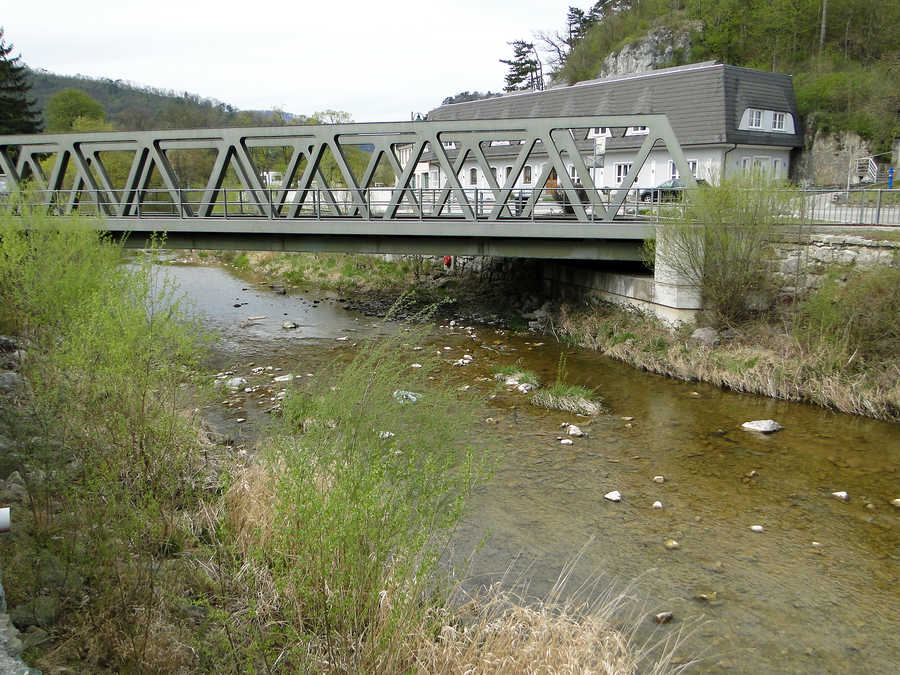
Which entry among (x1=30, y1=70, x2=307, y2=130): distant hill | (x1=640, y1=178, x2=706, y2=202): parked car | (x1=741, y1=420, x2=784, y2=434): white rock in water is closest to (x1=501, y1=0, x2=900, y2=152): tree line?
(x1=640, y1=178, x2=706, y2=202): parked car

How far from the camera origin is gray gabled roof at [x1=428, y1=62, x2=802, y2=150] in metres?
36.0

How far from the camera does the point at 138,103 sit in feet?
381

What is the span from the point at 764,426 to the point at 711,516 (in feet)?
12.1

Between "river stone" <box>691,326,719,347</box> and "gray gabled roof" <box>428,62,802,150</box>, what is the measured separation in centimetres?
2194

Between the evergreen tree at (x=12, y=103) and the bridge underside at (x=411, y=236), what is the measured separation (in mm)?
42519

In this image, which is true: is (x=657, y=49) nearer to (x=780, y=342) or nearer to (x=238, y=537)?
(x=780, y=342)

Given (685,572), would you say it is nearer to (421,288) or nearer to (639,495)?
(639,495)

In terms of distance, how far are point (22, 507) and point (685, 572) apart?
653 cm

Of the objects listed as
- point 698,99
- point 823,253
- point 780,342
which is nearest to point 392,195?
point 780,342

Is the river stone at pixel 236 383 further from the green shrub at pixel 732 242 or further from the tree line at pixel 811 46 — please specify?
the tree line at pixel 811 46

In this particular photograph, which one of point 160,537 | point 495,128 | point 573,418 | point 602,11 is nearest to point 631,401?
point 573,418

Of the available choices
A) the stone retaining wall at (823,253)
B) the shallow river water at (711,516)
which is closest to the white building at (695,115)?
the stone retaining wall at (823,253)

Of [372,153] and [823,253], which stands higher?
[372,153]

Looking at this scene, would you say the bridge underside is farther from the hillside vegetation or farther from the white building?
the hillside vegetation
